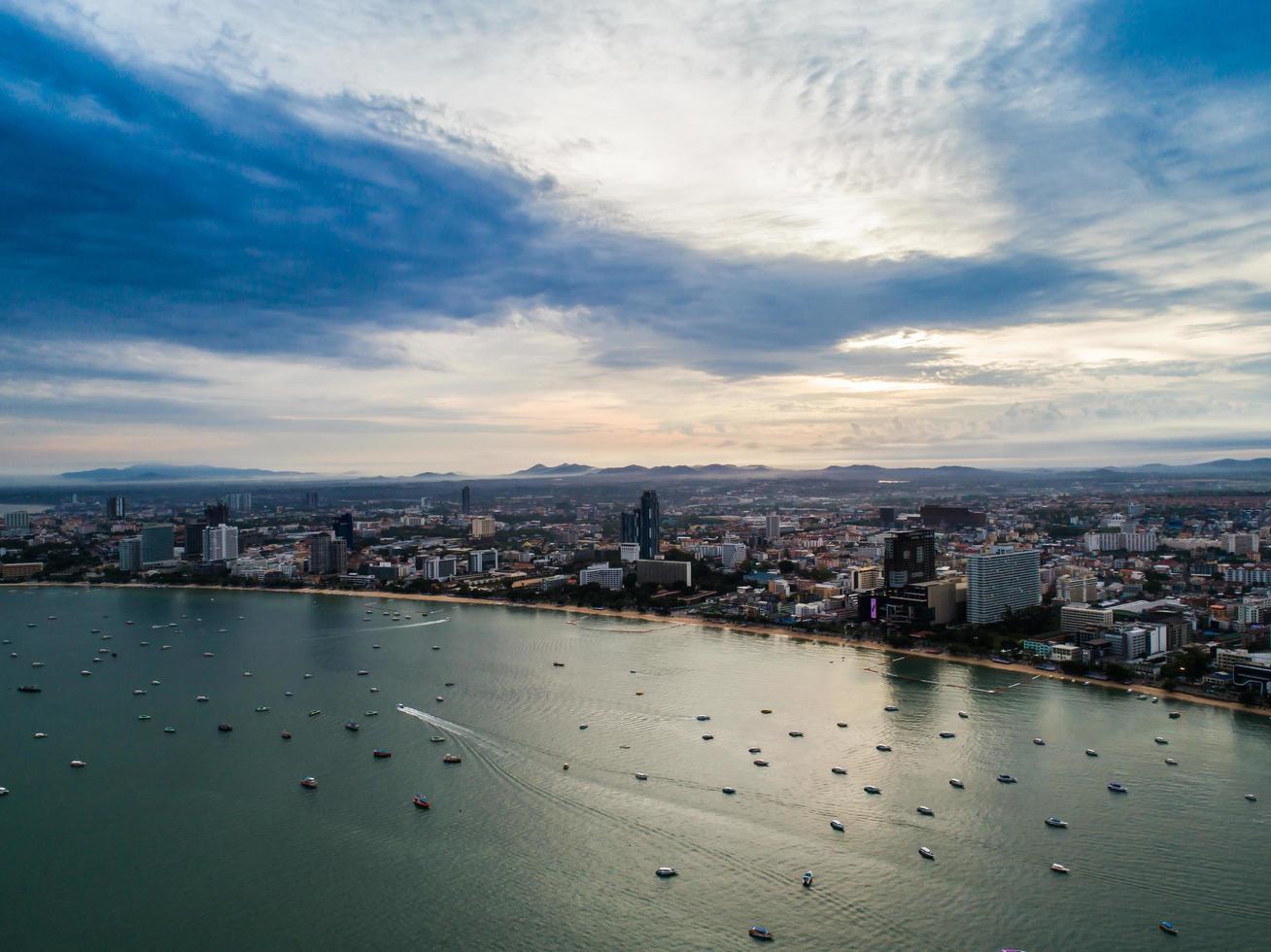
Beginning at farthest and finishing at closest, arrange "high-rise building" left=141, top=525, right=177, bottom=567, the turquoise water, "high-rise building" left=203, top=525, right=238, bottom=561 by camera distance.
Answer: "high-rise building" left=203, top=525, right=238, bottom=561, "high-rise building" left=141, top=525, right=177, bottom=567, the turquoise water

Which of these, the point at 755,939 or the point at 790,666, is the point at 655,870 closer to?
the point at 755,939

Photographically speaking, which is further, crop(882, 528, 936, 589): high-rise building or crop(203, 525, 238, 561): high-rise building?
crop(203, 525, 238, 561): high-rise building

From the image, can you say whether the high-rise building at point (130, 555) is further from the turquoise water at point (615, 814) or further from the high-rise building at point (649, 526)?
the high-rise building at point (649, 526)

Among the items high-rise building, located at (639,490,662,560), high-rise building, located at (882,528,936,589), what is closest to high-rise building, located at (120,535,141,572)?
high-rise building, located at (639,490,662,560)

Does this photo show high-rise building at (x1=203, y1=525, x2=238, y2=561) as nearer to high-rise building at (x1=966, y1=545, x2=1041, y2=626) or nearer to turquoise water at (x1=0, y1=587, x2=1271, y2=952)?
turquoise water at (x1=0, y1=587, x2=1271, y2=952)

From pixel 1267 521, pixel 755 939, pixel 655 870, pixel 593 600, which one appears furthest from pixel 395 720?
pixel 1267 521

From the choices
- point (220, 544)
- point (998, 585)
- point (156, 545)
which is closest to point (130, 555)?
point (156, 545)
